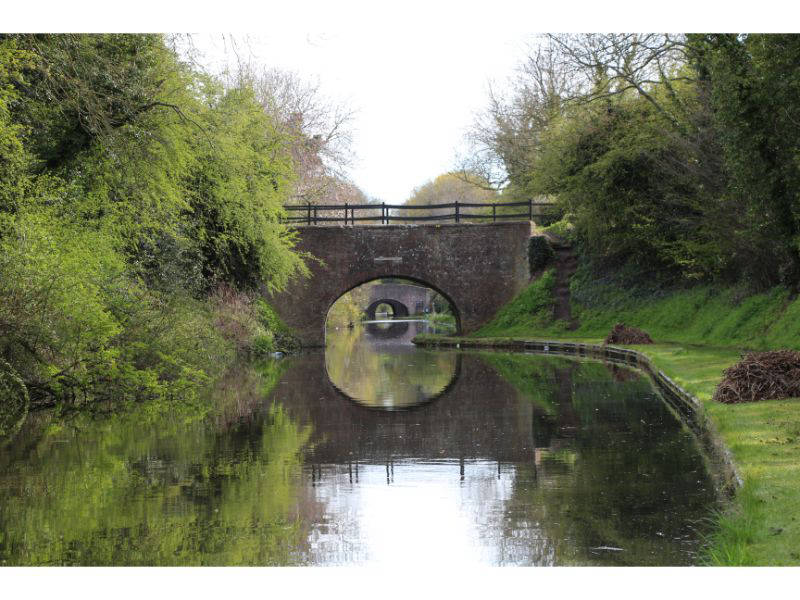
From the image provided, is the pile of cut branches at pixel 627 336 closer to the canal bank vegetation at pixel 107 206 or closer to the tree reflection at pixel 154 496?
the canal bank vegetation at pixel 107 206

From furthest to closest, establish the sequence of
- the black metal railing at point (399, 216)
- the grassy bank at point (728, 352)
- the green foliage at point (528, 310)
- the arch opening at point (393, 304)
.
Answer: the arch opening at point (393, 304) → the green foliage at point (528, 310) → the black metal railing at point (399, 216) → the grassy bank at point (728, 352)

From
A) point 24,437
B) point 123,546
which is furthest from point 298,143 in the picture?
point 123,546

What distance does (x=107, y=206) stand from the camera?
15609mm

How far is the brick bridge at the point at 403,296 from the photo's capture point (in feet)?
260

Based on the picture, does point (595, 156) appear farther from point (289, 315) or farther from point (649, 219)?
point (289, 315)

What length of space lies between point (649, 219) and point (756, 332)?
27.7ft

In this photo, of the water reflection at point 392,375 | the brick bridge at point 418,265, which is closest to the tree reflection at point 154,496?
the water reflection at point 392,375

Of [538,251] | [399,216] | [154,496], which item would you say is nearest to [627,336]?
[538,251]

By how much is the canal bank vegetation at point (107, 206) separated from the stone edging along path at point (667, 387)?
7.16m

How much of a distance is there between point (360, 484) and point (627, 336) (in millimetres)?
18031

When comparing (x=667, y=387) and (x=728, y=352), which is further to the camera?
(x=728, y=352)

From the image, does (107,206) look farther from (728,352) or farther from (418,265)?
(418,265)

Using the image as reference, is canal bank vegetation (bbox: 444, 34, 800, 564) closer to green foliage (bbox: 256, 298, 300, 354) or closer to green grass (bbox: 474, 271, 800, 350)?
green grass (bbox: 474, 271, 800, 350)

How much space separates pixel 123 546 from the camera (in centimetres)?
584
